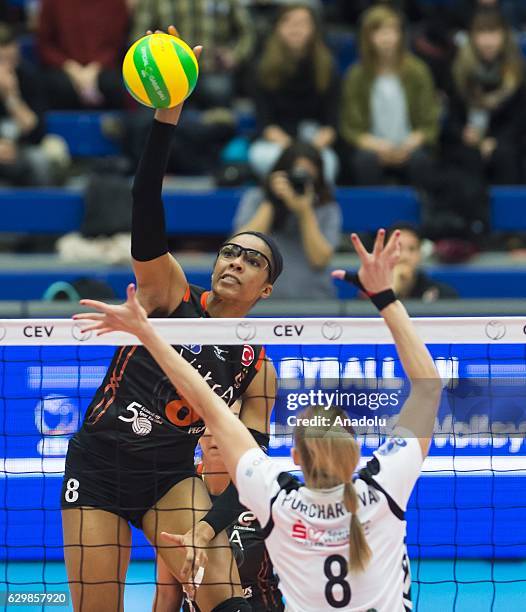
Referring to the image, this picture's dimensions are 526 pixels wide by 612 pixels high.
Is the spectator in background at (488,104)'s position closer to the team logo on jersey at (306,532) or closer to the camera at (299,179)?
the camera at (299,179)

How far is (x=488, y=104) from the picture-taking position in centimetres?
1014

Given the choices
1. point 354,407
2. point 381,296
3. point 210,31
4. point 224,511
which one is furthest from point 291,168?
point 381,296

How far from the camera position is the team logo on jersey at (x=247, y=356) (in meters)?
4.86

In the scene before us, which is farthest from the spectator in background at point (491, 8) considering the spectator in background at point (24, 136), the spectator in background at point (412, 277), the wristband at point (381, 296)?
the wristband at point (381, 296)

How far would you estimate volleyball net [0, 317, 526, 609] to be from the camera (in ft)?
15.7

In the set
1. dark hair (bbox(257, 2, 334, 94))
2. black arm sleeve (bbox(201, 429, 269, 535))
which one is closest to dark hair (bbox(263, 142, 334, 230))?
dark hair (bbox(257, 2, 334, 94))

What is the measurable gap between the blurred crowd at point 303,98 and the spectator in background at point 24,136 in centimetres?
1

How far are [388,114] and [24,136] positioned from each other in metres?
2.98

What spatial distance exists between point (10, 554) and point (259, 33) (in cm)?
602

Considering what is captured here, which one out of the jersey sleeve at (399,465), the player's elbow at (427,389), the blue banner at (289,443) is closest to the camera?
the jersey sleeve at (399,465)

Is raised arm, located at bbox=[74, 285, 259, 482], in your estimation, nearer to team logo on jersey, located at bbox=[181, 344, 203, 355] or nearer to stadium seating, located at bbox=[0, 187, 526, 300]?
team logo on jersey, located at bbox=[181, 344, 203, 355]

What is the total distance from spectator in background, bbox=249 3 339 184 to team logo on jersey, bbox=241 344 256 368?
4.74m

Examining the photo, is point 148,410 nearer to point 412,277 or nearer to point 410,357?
point 410,357

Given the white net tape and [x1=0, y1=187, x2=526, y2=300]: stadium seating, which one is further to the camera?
[x1=0, y1=187, x2=526, y2=300]: stadium seating
